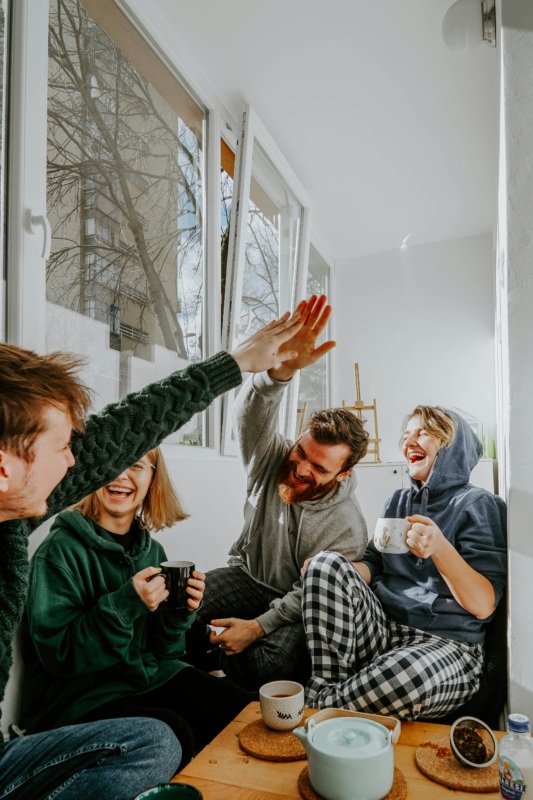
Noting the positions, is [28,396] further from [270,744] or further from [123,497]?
[270,744]

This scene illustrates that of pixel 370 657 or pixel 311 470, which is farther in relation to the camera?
pixel 311 470

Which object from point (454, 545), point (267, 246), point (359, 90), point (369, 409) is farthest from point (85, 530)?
point (369, 409)

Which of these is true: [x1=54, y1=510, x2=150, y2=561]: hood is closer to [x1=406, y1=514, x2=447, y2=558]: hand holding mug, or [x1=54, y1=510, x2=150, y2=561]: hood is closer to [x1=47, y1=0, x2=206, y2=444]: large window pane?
[x1=47, y1=0, x2=206, y2=444]: large window pane

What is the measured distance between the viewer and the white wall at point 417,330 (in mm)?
4141

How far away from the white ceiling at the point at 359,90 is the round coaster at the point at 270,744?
234cm

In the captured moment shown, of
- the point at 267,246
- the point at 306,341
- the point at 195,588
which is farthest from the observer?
the point at 267,246

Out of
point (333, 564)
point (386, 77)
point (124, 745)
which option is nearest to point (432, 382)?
point (386, 77)

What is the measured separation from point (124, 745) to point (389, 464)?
2.94 m

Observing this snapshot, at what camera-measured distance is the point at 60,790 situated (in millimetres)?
974

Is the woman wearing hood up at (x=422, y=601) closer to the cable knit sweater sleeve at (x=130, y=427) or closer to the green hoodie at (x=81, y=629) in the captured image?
the green hoodie at (x=81, y=629)

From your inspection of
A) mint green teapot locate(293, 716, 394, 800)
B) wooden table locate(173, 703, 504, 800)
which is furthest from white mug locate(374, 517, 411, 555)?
mint green teapot locate(293, 716, 394, 800)

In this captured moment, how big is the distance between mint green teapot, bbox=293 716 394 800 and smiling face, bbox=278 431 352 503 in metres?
0.94

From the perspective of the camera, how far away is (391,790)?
2.98 feet

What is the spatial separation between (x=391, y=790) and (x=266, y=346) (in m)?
0.96
